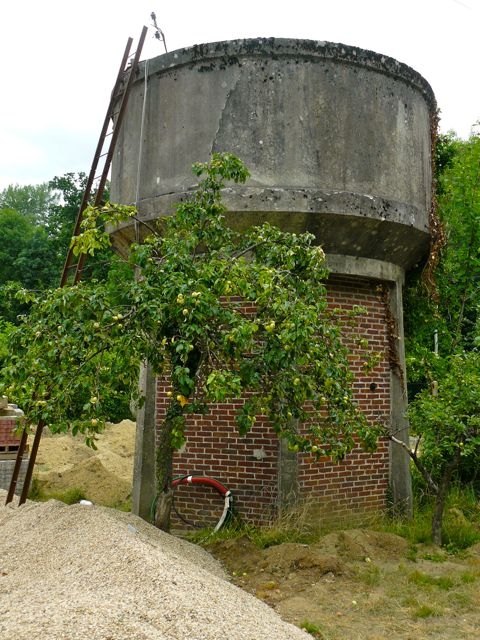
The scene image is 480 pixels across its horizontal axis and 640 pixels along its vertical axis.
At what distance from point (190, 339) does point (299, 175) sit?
3179mm

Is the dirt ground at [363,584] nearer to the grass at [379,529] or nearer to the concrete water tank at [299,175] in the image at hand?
the grass at [379,529]

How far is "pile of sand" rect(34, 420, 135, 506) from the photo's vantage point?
36.2 ft

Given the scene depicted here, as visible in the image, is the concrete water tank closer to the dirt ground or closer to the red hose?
the red hose

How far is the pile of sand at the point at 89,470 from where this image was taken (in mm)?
11031

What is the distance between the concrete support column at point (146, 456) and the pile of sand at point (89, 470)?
995 millimetres

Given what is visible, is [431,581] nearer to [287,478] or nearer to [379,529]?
[379,529]

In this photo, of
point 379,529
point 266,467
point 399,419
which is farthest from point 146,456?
point 399,419

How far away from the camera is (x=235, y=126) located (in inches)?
312

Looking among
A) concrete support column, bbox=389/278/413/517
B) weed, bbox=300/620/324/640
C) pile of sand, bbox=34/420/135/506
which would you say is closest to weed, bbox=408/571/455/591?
weed, bbox=300/620/324/640

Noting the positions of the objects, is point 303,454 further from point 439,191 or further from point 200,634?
point 439,191

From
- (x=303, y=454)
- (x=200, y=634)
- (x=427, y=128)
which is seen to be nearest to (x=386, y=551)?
(x=303, y=454)

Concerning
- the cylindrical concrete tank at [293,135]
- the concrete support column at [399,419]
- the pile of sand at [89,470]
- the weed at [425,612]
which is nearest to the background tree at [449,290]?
the concrete support column at [399,419]

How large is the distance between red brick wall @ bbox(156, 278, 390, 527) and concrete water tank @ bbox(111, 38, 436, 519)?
0.05 feet

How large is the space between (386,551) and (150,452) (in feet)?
9.85
